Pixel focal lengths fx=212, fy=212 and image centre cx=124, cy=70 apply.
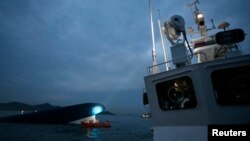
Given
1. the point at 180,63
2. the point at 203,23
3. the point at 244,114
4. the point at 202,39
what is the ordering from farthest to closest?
the point at 203,23
the point at 202,39
the point at 180,63
the point at 244,114

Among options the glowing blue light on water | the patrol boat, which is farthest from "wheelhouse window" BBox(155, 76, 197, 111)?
the glowing blue light on water

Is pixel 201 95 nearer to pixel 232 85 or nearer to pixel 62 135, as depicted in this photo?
pixel 232 85

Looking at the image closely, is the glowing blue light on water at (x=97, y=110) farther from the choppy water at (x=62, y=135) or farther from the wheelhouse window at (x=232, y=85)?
the wheelhouse window at (x=232, y=85)

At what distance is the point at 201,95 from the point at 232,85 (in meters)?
1.06

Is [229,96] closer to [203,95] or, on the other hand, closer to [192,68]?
[203,95]

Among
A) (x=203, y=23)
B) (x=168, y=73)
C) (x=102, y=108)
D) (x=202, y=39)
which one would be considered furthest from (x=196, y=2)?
(x=102, y=108)

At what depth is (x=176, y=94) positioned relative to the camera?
8438mm

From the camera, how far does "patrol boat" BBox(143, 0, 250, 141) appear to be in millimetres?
7039

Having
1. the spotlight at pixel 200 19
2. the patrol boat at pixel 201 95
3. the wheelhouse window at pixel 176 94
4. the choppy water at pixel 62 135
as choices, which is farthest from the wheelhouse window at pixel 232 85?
the choppy water at pixel 62 135

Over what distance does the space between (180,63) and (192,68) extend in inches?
71.1

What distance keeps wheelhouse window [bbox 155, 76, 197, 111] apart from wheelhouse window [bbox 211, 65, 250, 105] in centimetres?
90

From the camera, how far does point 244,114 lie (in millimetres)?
6859

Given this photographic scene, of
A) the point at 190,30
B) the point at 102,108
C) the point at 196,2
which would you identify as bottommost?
the point at 102,108

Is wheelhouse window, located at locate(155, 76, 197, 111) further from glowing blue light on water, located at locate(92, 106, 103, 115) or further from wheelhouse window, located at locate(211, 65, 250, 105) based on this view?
glowing blue light on water, located at locate(92, 106, 103, 115)
